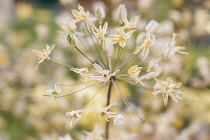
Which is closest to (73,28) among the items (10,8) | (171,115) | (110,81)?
(110,81)

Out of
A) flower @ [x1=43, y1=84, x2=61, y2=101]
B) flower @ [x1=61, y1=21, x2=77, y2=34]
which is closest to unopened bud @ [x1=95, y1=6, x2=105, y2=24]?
flower @ [x1=61, y1=21, x2=77, y2=34]

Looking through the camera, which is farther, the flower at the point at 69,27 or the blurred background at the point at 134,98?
the blurred background at the point at 134,98

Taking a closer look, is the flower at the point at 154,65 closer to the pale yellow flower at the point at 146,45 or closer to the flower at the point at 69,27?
the pale yellow flower at the point at 146,45

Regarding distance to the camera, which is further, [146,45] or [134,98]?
[134,98]

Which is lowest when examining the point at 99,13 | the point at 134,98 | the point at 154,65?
the point at 134,98

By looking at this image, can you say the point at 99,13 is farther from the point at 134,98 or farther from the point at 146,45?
the point at 134,98

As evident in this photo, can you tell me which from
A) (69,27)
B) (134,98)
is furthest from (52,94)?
(134,98)

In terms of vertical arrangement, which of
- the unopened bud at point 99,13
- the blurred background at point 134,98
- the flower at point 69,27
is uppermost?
the unopened bud at point 99,13

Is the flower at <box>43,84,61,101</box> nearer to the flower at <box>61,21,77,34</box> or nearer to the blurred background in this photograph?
the flower at <box>61,21,77,34</box>

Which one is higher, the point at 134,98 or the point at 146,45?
the point at 146,45

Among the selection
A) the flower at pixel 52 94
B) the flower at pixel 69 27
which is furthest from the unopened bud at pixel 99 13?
the flower at pixel 52 94

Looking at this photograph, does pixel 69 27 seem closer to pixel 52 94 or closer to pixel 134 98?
pixel 52 94

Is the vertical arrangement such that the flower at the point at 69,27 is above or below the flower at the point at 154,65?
above
